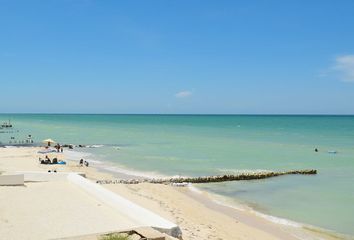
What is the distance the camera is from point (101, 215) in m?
10.4

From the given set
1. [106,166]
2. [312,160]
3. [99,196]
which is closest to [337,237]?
[99,196]

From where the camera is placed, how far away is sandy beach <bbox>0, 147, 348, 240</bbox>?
923 centimetres

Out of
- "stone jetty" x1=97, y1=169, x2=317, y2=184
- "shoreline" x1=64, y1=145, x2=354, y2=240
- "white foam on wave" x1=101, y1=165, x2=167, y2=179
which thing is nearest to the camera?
"shoreline" x1=64, y1=145, x2=354, y2=240

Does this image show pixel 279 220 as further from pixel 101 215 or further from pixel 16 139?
pixel 16 139

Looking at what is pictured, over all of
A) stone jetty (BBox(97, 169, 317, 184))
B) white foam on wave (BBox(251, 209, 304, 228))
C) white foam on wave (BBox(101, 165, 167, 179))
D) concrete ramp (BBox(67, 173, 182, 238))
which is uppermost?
concrete ramp (BBox(67, 173, 182, 238))

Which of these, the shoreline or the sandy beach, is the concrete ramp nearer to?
the sandy beach

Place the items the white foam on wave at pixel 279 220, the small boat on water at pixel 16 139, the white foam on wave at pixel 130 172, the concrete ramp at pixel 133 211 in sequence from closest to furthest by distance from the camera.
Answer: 1. the concrete ramp at pixel 133 211
2. the white foam on wave at pixel 279 220
3. the white foam on wave at pixel 130 172
4. the small boat on water at pixel 16 139

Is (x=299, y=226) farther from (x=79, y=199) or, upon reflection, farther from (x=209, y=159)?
(x=209, y=159)

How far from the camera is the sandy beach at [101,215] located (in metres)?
9.23

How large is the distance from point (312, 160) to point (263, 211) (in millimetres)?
21056

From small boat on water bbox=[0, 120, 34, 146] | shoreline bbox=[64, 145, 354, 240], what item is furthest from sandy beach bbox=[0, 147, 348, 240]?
small boat on water bbox=[0, 120, 34, 146]

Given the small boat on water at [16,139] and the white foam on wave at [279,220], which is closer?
the white foam on wave at [279,220]

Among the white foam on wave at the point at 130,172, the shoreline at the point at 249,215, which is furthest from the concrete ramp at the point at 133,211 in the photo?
the white foam on wave at the point at 130,172

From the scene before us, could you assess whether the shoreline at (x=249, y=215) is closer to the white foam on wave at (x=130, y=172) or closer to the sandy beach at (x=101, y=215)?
the sandy beach at (x=101, y=215)
